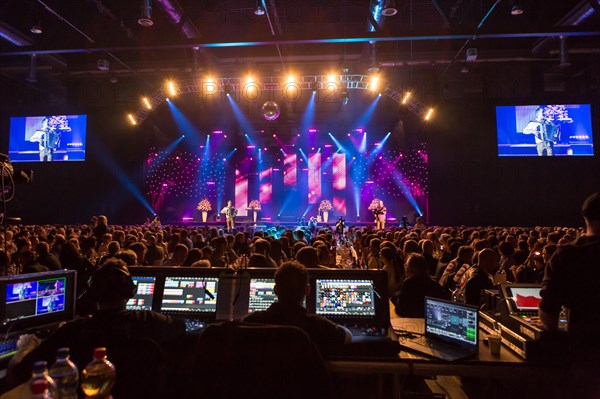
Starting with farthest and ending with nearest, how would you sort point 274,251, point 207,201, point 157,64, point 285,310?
point 207,201, point 157,64, point 274,251, point 285,310

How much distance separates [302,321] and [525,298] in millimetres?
1757

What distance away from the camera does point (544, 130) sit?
1486 centimetres

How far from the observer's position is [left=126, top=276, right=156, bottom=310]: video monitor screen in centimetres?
301

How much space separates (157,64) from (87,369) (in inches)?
609

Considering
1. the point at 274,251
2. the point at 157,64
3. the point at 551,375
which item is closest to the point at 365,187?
the point at 157,64

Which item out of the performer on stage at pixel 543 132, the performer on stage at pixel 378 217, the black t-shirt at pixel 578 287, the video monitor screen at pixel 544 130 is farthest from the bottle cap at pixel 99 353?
the performer on stage at pixel 543 132

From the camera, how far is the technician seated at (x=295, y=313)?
204 cm

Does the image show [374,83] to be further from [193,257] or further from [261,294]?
[261,294]

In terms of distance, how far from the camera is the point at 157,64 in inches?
604

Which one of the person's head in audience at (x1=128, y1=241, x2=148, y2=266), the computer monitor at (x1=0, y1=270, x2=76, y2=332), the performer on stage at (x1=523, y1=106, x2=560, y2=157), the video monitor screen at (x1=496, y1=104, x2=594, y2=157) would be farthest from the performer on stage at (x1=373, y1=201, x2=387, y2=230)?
the computer monitor at (x1=0, y1=270, x2=76, y2=332)

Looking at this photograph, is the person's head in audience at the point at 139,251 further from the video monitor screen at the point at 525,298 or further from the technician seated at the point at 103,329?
the video monitor screen at the point at 525,298

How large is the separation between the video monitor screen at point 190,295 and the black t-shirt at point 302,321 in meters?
1.02

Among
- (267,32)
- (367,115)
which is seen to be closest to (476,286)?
(267,32)

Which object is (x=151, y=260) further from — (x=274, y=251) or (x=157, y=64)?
(x=157, y=64)
